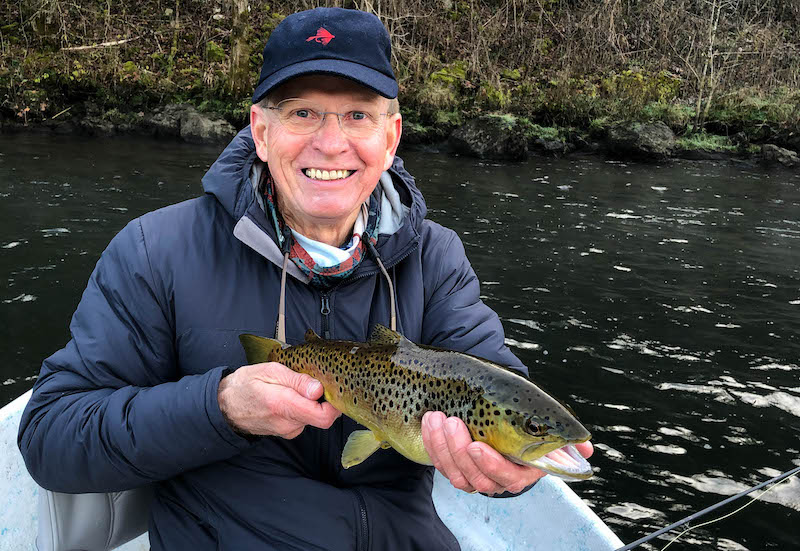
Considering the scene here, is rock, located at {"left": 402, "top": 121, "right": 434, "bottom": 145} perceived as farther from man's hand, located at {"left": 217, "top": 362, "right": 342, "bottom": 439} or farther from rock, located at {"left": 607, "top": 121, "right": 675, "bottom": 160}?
man's hand, located at {"left": 217, "top": 362, "right": 342, "bottom": 439}

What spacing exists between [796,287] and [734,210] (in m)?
5.31

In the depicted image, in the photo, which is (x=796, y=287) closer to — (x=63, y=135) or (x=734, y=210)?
(x=734, y=210)

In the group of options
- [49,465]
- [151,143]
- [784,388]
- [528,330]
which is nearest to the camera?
[49,465]

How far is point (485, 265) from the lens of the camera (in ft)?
34.5

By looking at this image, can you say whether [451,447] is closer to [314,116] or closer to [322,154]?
[322,154]

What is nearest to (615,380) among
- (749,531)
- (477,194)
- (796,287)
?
(749,531)

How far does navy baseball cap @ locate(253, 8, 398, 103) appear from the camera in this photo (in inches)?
93.3

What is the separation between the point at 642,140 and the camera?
21406mm

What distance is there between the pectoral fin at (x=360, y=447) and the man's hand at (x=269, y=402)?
0.13m

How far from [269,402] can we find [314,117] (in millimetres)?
1020

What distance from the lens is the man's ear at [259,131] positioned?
2611 millimetres

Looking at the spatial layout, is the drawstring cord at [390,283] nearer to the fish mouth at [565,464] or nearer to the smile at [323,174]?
the smile at [323,174]

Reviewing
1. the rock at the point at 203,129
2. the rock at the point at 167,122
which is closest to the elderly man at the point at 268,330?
the rock at the point at 203,129

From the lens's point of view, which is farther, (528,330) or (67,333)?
(528,330)
